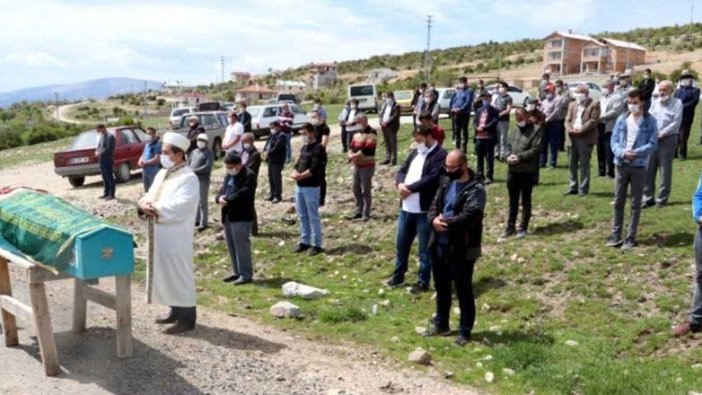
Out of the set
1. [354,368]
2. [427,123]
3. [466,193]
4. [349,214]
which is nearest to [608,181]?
[349,214]

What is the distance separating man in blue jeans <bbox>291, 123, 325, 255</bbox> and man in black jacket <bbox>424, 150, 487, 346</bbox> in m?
3.83

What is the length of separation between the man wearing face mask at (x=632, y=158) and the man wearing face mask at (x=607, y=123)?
141 inches

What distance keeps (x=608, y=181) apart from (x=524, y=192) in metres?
3.62

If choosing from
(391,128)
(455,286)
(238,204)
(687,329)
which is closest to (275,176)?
(391,128)

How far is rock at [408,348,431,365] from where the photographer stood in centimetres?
667

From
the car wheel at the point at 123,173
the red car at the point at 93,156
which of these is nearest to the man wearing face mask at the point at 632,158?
the red car at the point at 93,156

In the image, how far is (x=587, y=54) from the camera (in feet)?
266

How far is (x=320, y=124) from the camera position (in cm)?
1477

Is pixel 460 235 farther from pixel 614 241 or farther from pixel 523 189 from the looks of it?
pixel 523 189

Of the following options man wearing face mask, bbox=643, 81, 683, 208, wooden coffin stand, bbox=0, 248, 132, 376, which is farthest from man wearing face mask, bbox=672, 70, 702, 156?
wooden coffin stand, bbox=0, 248, 132, 376

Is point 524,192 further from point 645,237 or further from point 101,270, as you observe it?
point 101,270

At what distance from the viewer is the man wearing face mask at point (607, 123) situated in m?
13.1

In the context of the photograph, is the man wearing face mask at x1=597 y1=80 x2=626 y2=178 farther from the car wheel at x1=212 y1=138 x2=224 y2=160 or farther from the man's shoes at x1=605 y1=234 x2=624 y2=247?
the car wheel at x1=212 y1=138 x2=224 y2=160

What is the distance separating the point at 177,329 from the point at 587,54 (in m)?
81.8
